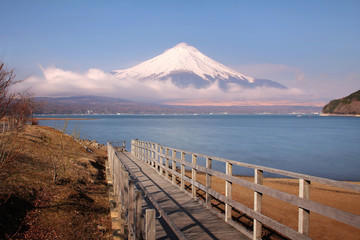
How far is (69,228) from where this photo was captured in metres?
7.02

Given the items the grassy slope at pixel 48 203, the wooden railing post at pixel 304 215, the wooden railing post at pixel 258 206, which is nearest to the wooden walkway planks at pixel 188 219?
the wooden railing post at pixel 258 206

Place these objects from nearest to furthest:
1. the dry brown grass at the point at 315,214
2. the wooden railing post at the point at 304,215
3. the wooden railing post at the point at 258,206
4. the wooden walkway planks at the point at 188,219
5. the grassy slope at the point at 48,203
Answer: the wooden railing post at the point at 304,215 < the wooden railing post at the point at 258,206 < the wooden walkway planks at the point at 188,219 < the grassy slope at the point at 48,203 < the dry brown grass at the point at 315,214

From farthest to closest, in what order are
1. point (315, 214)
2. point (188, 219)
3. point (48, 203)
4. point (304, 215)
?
point (315, 214) → point (48, 203) → point (188, 219) → point (304, 215)

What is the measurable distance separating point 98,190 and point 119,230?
16.9 feet

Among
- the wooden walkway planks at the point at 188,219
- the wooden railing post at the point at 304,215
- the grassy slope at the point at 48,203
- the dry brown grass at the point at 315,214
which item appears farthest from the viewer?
the dry brown grass at the point at 315,214

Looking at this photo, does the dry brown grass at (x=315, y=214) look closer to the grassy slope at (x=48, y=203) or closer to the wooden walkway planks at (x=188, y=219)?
the wooden walkway planks at (x=188, y=219)

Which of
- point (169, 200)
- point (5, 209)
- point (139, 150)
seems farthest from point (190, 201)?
point (139, 150)

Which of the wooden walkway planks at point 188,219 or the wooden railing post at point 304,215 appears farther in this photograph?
the wooden walkway planks at point 188,219

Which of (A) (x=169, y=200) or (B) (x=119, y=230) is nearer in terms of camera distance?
(B) (x=119, y=230)

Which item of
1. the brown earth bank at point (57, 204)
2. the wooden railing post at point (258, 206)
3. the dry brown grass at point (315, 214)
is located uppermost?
the wooden railing post at point (258, 206)

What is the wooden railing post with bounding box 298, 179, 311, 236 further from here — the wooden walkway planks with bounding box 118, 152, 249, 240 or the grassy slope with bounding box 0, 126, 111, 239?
the grassy slope with bounding box 0, 126, 111, 239

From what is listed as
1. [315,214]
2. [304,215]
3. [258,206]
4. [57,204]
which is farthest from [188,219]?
[315,214]

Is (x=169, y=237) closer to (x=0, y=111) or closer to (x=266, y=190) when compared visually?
(x=266, y=190)

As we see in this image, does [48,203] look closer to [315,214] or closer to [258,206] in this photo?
[258,206]
